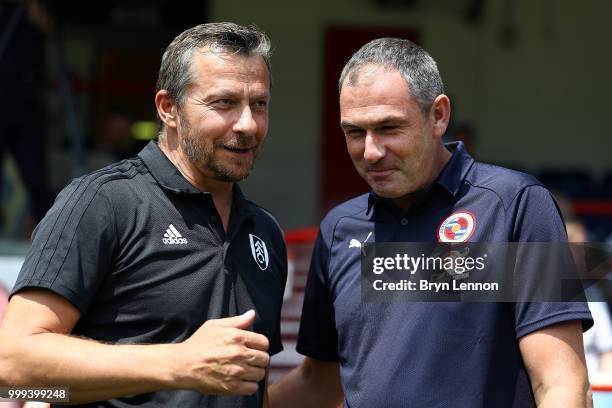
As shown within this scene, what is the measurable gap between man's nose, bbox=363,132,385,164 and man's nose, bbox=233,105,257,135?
1.05ft

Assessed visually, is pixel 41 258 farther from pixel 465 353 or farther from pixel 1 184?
pixel 1 184

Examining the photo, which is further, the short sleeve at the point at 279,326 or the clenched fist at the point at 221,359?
the short sleeve at the point at 279,326

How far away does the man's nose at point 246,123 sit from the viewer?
265 centimetres

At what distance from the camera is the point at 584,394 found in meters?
2.40

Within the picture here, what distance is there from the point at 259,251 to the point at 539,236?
0.83 meters

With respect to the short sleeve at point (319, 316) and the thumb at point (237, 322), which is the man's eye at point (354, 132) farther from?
the thumb at point (237, 322)

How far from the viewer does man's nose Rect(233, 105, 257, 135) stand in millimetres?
2646

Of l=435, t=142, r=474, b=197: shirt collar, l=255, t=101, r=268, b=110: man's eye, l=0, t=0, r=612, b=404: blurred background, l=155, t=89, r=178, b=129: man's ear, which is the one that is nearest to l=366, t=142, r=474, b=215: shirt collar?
l=435, t=142, r=474, b=197: shirt collar

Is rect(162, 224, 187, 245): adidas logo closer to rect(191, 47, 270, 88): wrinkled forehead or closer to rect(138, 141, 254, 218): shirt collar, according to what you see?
rect(138, 141, 254, 218): shirt collar

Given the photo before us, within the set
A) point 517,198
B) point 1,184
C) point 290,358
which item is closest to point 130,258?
point 517,198

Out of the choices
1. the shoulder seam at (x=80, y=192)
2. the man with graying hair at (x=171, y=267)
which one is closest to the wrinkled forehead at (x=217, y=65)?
the man with graying hair at (x=171, y=267)

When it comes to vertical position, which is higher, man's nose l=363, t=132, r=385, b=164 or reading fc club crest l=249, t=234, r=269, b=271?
man's nose l=363, t=132, r=385, b=164

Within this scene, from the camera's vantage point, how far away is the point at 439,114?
271 centimetres

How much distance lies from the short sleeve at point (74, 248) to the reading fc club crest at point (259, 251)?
48 centimetres
